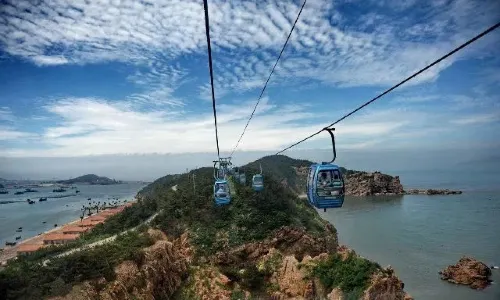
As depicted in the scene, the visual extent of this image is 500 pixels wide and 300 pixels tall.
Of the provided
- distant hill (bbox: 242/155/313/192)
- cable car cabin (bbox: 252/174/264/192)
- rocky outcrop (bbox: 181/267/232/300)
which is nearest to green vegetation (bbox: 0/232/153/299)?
rocky outcrop (bbox: 181/267/232/300)

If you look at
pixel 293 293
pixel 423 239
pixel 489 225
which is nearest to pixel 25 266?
pixel 293 293

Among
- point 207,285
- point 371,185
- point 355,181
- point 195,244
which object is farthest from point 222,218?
point 355,181

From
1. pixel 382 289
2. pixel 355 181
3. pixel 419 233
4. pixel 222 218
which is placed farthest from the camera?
pixel 355 181

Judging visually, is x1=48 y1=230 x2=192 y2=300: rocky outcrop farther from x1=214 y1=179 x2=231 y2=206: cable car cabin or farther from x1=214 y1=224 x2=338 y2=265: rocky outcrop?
x1=214 y1=179 x2=231 y2=206: cable car cabin

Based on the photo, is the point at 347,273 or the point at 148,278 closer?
the point at 148,278

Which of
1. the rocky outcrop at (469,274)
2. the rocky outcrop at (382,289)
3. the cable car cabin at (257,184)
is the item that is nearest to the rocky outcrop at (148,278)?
the cable car cabin at (257,184)

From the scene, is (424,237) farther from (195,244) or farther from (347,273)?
(195,244)
